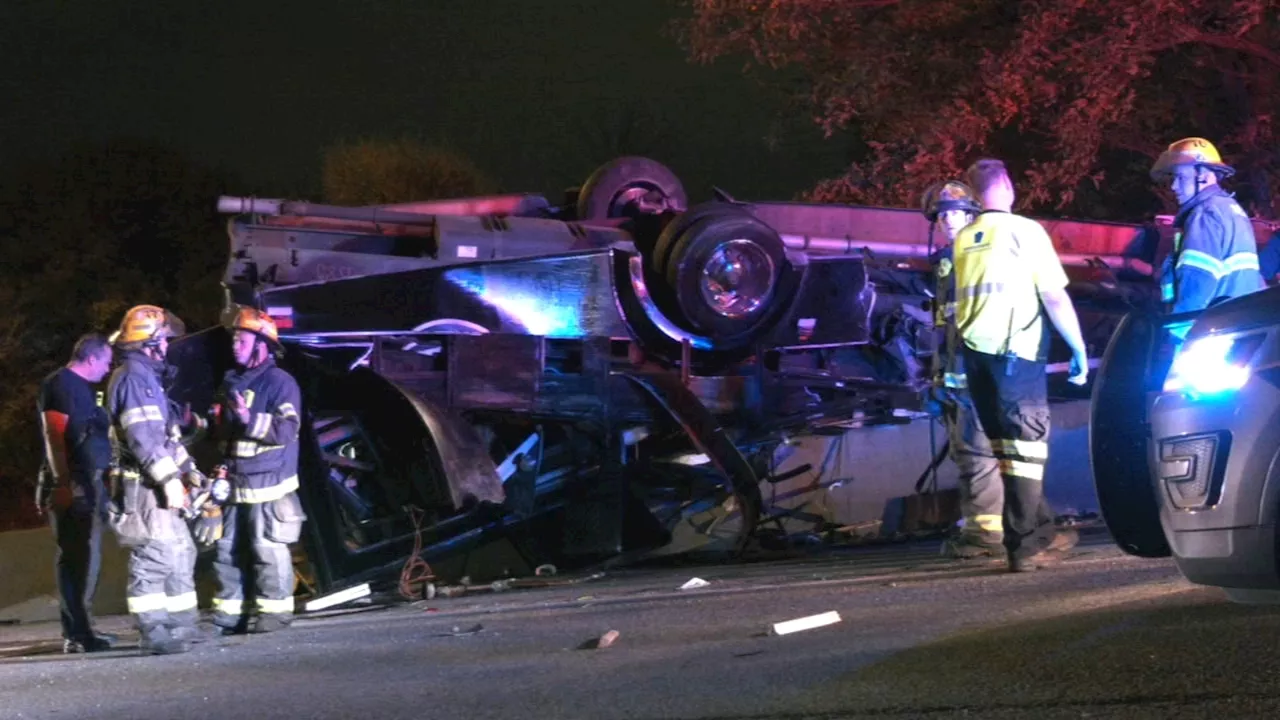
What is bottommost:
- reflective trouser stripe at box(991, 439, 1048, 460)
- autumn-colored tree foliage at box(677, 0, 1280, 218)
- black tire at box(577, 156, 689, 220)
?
reflective trouser stripe at box(991, 439, 1048, 460)

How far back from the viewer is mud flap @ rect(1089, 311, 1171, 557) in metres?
4.81

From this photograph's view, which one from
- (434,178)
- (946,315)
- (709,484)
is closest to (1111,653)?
(946,315)

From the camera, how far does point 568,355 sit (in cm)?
857

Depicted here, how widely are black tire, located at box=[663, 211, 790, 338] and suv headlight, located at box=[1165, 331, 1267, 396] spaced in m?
4.57

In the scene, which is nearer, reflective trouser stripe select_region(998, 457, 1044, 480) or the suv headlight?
the suv headlight

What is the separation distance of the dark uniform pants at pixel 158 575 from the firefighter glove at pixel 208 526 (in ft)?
0.97

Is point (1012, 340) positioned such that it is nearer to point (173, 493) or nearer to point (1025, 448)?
point (1025, 448)

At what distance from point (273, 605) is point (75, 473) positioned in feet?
4.10

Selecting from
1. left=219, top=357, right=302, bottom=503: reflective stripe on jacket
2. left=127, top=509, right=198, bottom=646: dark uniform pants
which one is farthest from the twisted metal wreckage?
left=127, top=509, right=198, bottom=646: dark uniform pants

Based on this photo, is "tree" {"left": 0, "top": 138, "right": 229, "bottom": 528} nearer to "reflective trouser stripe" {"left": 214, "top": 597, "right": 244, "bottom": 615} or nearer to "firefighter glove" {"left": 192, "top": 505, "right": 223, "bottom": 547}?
"reflective trouser stripe" {"left": 214, "top": 597, "right": 244, "bottom": 615}

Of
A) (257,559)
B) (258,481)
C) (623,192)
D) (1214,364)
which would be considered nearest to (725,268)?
(623,192)

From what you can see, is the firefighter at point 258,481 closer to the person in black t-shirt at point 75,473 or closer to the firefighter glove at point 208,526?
the firefighter glove at point 208,526

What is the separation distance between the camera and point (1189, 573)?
4246 millimetres

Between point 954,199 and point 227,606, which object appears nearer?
point 954,199
